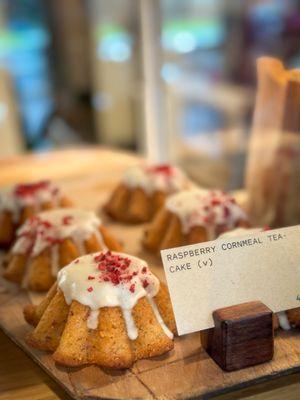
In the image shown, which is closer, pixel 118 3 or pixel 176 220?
pixel 176 220

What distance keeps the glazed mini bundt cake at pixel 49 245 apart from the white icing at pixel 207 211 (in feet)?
0.69

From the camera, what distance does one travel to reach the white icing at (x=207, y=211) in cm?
172

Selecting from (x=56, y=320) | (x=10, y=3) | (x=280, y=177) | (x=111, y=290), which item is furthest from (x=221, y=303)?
(x=10, y=3)

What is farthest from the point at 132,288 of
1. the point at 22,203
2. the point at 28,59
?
the point at 28,59

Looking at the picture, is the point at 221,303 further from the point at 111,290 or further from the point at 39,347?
the point at 39,347

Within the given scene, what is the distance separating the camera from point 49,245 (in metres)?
1.62

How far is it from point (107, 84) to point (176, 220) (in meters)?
2.68

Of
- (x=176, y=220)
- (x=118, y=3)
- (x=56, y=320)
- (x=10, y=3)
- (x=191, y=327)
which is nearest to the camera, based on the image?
(x=191, y=327)

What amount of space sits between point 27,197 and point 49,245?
Answer: 36cm

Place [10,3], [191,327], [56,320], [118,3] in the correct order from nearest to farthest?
[191,327] < [56,320] < [10,3] < [118,3]

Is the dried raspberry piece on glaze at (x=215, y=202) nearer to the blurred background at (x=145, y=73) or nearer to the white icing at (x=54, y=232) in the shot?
the white icing at (x=54, y=232)

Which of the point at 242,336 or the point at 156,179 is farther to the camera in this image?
the point at 156,179

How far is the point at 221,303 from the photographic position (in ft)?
3.89

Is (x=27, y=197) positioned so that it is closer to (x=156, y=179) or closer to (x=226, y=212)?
(x=156, y=179)
